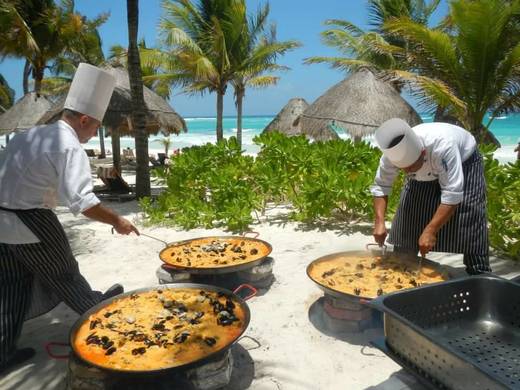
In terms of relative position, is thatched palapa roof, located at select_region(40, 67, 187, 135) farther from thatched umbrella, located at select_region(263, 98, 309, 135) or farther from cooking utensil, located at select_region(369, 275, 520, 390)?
cooking utensil, located at select_region(369, 275, 520, 390)

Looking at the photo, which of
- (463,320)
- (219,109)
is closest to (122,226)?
(463,320)

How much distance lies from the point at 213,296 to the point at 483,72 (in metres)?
7.54

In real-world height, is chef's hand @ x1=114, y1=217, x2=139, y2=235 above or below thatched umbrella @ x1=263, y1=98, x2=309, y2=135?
below

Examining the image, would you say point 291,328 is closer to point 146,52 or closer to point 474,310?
point 474,310

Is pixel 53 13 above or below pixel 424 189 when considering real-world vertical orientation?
above

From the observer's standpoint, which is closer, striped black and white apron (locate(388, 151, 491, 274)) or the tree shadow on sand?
striped black and white apron (locate(388, 151, 491, 274))

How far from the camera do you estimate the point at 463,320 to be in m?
2.00

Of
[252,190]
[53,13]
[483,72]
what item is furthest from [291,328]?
[53,13]

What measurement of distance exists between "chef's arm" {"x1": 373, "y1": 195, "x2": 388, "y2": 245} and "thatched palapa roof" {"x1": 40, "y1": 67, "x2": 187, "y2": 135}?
7.83m

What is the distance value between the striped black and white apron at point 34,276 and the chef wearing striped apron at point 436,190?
2362 mm

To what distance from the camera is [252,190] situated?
6766 millimetres

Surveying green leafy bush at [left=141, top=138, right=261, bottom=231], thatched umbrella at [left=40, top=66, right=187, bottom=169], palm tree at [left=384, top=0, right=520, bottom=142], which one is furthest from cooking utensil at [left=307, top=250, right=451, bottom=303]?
thatched umbrella at [left=40, top=66, right=187, bottom=169]

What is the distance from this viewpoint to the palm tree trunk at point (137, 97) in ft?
27.8

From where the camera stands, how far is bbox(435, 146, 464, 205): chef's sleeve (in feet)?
9.48
